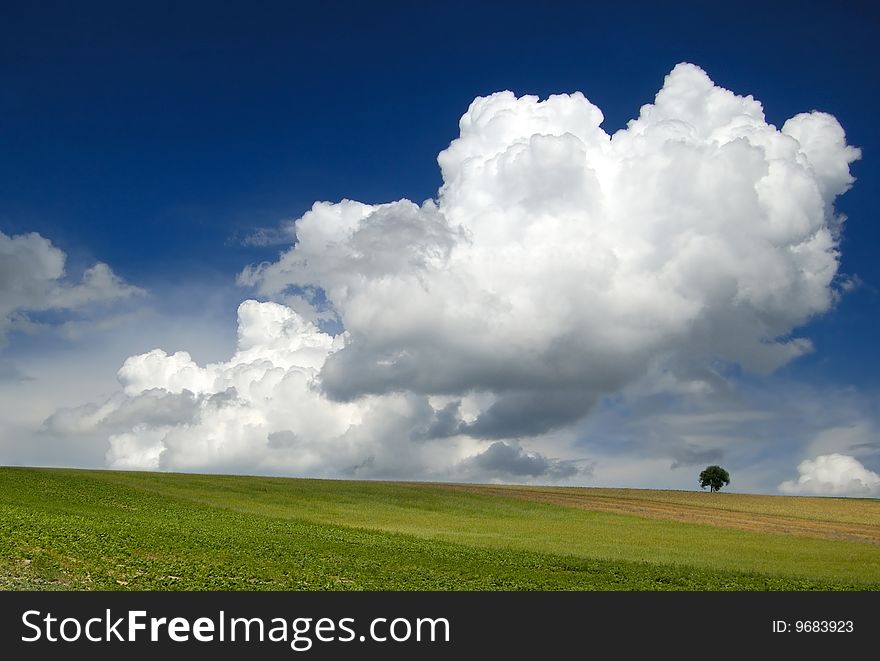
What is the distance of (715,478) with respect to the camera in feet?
553

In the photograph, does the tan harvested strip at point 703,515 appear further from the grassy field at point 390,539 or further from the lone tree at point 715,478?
the lone tree at point 715,478

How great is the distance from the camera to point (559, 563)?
4447cm

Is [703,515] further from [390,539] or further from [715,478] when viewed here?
[715,478]

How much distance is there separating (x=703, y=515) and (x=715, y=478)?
81973 millimetres

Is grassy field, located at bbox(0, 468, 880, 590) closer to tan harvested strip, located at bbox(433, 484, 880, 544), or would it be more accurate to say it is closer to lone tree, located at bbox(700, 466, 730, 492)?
tan harvested strip, located at bbox(433, 484, 880, 544)

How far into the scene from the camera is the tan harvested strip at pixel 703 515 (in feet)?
252

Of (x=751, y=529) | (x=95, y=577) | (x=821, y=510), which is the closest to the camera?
(x=95, y=577)

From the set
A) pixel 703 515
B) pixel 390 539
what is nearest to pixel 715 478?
pixel 703 515

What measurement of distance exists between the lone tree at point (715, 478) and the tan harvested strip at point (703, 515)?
61.0m
